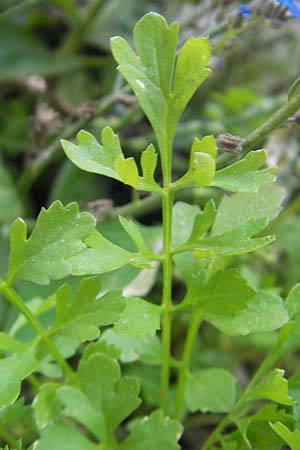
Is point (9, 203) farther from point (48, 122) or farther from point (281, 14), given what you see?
point (281, 14)

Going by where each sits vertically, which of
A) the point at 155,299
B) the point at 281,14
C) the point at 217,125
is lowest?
the point at 155,299

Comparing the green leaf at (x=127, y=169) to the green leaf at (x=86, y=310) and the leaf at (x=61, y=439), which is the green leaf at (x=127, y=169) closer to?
the green leaf at (x=86, y=310)

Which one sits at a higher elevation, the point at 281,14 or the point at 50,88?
the point at 281,14

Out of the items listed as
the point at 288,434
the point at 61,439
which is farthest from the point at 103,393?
the point at 288,434

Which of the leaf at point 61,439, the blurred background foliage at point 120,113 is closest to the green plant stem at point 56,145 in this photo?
the blurred background foliage at point 120,113

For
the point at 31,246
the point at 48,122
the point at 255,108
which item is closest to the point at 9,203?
the point at 48,122

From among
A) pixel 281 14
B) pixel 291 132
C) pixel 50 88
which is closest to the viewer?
pixel 281 14
